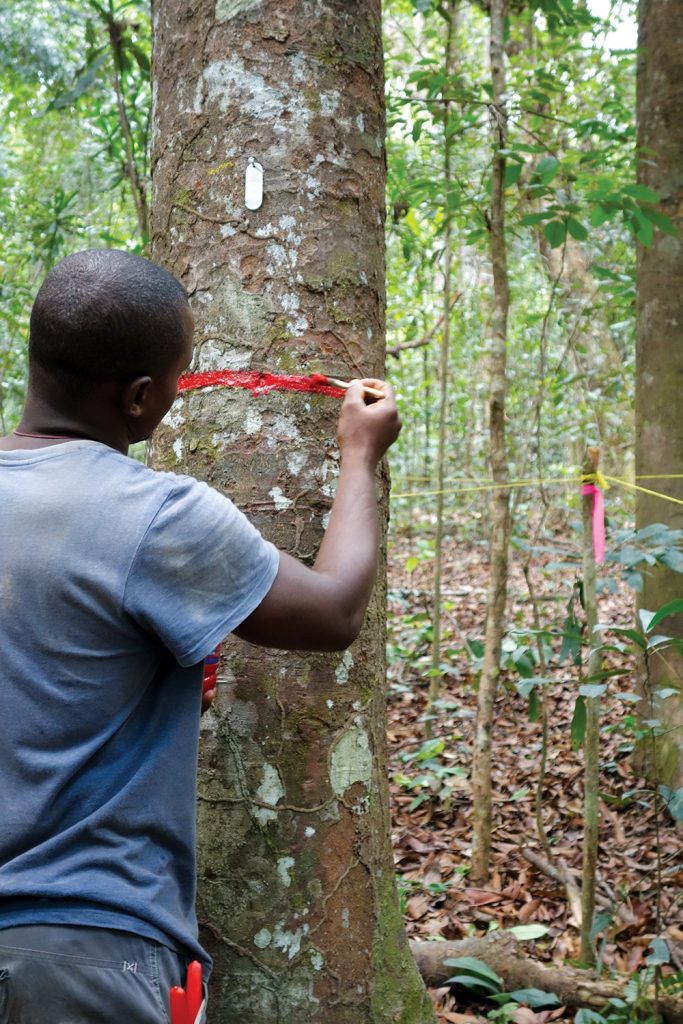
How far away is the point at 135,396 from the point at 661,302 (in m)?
3.60

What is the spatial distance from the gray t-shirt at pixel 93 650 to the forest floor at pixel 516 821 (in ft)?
5.69

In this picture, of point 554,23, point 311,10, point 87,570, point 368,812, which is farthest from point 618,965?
point 554,23

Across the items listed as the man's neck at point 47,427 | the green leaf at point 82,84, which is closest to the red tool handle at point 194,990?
the man's neck at point 47,427

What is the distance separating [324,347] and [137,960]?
125 cm

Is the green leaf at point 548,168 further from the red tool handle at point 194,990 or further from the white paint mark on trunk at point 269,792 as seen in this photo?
the red tool handle at point 194,990

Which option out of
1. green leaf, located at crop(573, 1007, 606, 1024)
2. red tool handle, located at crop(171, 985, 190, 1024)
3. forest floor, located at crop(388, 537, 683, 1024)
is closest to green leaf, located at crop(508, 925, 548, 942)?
forest floor, located at crop(388, 537, 683, 1024)

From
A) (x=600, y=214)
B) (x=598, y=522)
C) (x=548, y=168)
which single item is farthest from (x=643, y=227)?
(x=598, y=522)

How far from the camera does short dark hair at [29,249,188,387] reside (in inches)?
55.6

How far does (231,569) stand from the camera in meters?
1.38

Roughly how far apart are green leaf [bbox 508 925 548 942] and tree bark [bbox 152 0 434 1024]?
132cm

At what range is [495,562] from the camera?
386cm

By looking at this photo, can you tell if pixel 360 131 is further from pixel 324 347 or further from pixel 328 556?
pixel 328 556

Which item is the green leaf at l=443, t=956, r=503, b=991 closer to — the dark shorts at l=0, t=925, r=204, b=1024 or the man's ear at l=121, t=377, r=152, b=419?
the dark shorts at l=0, t=925, r=204, b=1024

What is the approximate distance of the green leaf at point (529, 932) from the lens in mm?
3236
